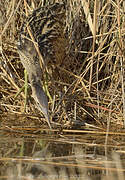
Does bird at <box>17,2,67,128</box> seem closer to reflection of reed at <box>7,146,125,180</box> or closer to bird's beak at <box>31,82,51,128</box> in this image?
bird's beak at <box>31,82,51,128</box>

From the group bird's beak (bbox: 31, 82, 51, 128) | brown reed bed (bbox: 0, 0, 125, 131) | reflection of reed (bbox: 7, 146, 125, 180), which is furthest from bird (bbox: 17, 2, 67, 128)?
reflection of reed (bbox: 7, 146, 125, 180)

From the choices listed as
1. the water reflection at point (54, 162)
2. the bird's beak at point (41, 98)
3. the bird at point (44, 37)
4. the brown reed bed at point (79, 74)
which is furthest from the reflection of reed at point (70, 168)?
the bird at point (44, 37)

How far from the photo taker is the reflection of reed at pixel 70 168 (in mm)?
1828

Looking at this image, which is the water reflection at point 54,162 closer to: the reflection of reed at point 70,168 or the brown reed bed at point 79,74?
the reflection of reed at point 70,168

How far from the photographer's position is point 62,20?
3348 mm

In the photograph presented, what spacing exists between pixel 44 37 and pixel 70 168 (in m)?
1.50

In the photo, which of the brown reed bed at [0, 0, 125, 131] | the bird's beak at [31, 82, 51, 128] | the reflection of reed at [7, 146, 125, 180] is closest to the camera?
the reflection of reed at [7, 146, 125, 180]

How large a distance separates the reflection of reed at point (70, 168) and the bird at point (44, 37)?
39.0 inches

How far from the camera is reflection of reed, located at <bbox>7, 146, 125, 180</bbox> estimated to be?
1.83 metres

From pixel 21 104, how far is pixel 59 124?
51cm

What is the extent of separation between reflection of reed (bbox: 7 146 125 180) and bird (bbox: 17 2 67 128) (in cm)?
99

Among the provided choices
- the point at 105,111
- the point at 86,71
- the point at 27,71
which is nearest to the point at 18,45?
the point at 27,71

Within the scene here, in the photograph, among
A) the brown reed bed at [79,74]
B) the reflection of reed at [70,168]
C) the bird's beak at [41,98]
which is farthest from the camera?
the brown reed bed at [79,74]

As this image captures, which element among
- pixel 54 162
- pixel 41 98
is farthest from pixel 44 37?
pixel 54 162
